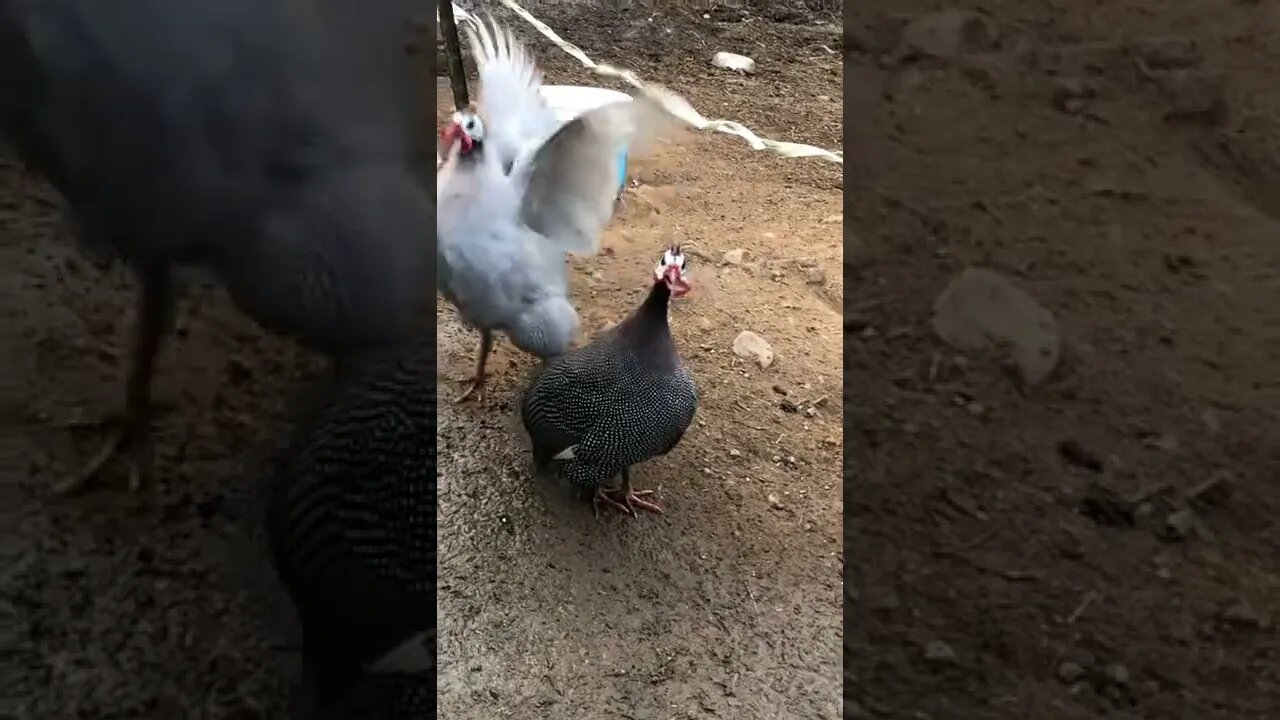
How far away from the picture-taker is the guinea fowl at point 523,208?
125cm

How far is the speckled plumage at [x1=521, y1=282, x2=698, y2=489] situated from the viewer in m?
1.19

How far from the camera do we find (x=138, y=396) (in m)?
0.45

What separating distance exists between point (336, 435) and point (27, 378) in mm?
147

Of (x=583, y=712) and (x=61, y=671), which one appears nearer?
(x=61, y=671)

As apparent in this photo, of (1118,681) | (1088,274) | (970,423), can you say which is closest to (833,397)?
(970,423)

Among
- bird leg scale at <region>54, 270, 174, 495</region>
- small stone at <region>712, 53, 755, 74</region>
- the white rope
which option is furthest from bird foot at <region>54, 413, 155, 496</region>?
small stone at <region>712, 53, 755, 74</region>

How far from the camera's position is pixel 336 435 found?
18.1 inches

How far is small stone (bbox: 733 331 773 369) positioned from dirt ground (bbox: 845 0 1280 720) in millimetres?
158

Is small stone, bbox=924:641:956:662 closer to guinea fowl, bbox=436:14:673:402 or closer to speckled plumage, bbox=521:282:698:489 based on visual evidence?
speckled plumage, bbox=521:282:698:489

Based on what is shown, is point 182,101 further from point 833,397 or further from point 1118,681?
point 833,397

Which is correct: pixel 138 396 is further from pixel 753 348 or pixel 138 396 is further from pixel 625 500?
pixel 753 348

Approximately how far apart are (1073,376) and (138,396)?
1.09 m

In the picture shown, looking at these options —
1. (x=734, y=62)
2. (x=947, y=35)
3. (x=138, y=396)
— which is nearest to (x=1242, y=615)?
(x=138, y=396)

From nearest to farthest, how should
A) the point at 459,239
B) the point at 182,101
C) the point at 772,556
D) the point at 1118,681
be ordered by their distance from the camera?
the point at 182,101 < the point at 1118,681 < the point at 772,556 < the point at 459,239
